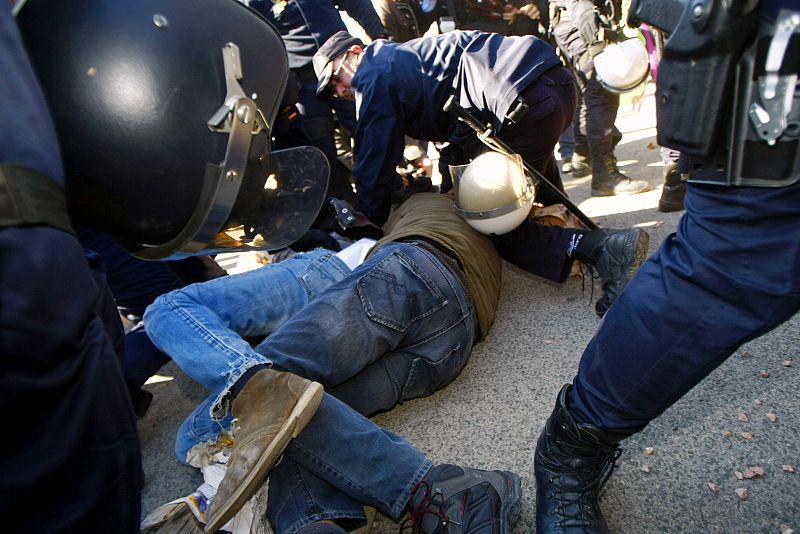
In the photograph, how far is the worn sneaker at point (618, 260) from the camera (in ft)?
5.50

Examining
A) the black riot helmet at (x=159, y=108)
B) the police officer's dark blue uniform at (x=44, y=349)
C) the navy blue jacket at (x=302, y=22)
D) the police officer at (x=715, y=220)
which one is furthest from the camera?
the navy blue jacket at (x=302, y=22)

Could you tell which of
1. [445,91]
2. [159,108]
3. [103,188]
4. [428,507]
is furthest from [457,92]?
[428,507]

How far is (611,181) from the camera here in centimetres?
263

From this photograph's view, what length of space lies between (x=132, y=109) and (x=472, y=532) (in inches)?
41.3

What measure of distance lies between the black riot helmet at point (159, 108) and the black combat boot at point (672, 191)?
179cm

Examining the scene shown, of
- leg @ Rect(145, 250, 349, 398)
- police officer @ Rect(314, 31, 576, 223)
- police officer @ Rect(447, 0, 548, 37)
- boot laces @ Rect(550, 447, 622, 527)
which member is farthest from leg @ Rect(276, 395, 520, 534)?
police officer @ Rect(447, 0, 548, 37)

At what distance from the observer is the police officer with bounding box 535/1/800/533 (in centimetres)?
65

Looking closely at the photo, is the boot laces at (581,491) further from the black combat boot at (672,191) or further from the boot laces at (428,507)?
the black combat boot at (672,191)

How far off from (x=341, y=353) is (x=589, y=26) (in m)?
2.18

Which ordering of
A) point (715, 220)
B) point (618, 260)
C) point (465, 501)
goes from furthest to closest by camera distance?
1. point (618, 260)
2. point (465, 501)
3. point (715, 220)

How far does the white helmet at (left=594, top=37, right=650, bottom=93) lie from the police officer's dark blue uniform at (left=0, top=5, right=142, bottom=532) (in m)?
2.17

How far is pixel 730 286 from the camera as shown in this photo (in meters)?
0.73

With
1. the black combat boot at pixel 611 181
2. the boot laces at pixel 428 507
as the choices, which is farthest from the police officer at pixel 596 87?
the boot laces at pixel 428 507

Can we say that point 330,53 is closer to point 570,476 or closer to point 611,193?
point 611,193
